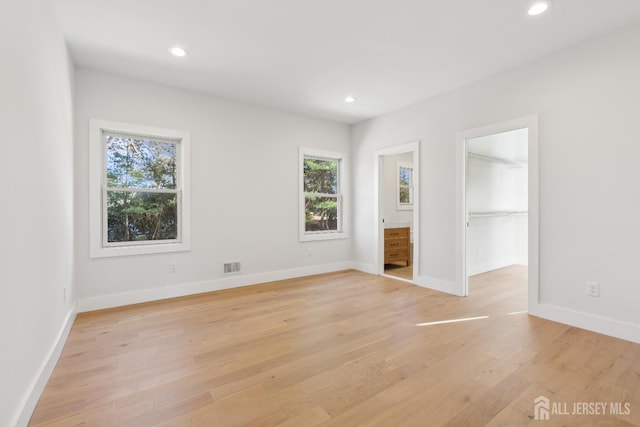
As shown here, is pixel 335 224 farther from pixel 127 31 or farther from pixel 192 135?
pixel 127 31

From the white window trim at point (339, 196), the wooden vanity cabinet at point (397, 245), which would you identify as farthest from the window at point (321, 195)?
the wooden vanity cabinet at point (397, 245)

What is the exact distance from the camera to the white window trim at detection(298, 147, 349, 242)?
4.99 metres

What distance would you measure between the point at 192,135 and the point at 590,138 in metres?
4.37

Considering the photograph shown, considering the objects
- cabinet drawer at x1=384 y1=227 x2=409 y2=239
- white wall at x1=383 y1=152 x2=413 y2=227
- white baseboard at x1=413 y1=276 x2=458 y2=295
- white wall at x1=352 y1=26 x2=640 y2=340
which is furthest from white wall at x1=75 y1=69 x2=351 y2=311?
white wall at x1=352 y1=26 x2=640 y2=340

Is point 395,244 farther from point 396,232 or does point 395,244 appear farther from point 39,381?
point 39,381

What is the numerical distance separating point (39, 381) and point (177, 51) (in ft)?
9.45

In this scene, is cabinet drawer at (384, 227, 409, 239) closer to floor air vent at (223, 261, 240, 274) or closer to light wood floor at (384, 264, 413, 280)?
light wood floor at (384, 264, 413, 280)

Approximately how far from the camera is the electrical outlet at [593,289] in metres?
2.74

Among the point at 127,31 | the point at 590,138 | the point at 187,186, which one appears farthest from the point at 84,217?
the point at 590,138

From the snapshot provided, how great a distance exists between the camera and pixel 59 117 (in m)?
2.47

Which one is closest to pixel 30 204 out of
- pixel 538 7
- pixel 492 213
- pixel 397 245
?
pixel 538 7

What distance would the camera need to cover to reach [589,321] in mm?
2756

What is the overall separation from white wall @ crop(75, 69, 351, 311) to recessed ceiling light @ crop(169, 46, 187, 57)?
36.3 inches

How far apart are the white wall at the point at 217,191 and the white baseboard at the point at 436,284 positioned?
5.09 ft
